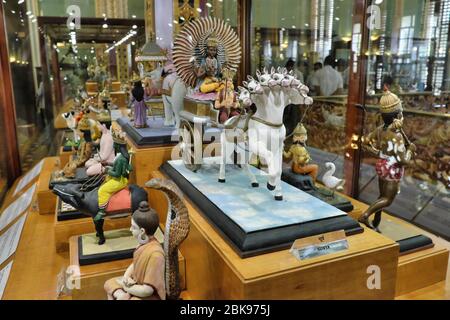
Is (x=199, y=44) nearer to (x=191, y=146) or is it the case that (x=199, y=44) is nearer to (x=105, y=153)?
(x=191, y=146)

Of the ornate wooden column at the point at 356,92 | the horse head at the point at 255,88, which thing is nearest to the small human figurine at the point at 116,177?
the horse head at the point at 255,88

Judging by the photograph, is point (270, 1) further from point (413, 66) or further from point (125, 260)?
point (125, 260)

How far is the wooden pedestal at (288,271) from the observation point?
149 cm

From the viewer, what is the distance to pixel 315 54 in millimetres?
3953

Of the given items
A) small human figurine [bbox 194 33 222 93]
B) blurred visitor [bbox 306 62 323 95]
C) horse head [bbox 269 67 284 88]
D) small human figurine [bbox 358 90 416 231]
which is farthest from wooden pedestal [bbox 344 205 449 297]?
blurred visitor [bbox 306 62 323 95]

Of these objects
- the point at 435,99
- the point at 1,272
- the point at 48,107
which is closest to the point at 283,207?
the point at 1,272

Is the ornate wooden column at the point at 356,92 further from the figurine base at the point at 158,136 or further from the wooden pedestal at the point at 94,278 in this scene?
the wooden pedestal at the point at 94,278

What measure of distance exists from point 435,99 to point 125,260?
2.49m

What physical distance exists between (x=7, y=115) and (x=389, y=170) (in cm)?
371

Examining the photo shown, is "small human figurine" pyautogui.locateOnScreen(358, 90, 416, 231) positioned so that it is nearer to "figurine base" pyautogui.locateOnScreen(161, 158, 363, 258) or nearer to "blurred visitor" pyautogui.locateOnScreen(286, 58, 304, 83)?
"figurine base" pyautogui.locateOnScreen(161, 158, 363, 258)

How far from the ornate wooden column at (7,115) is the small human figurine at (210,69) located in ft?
8.09

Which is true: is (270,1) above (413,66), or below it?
above
